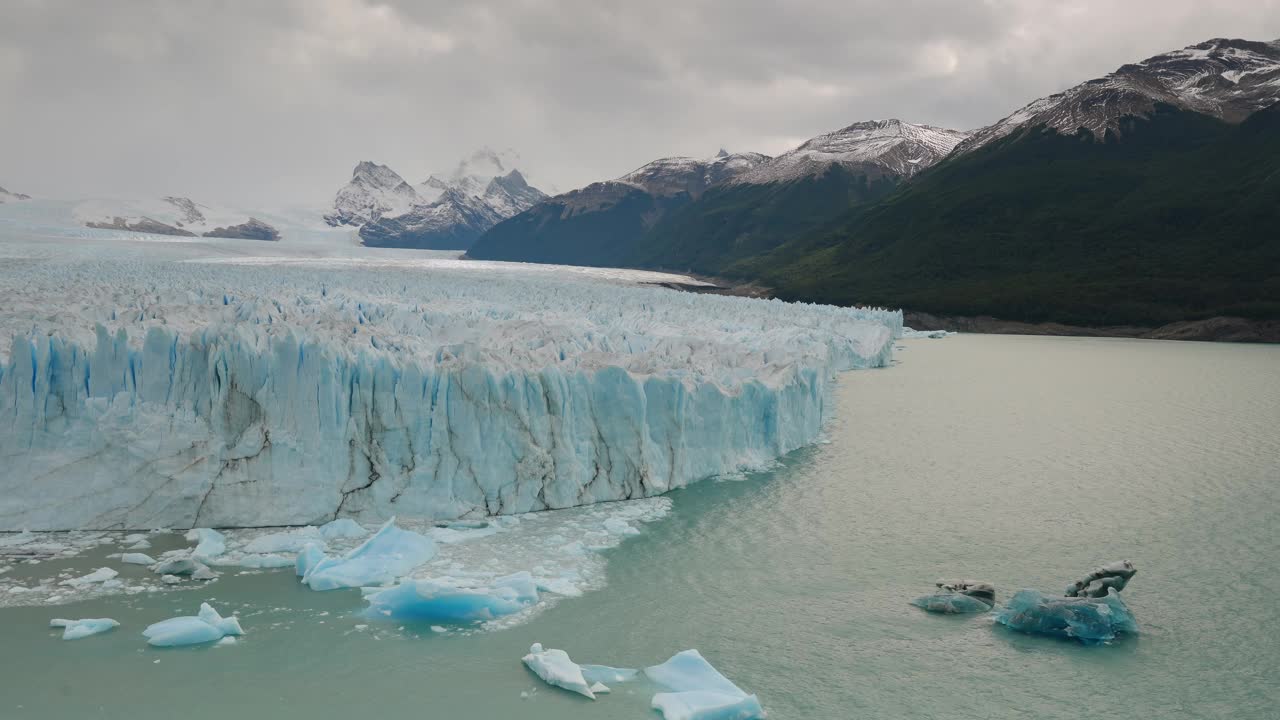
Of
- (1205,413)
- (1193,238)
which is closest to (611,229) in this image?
(1193,238)

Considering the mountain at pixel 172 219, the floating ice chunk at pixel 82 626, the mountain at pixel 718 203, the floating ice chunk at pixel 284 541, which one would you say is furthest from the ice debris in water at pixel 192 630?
the mountain at pixel 718 203

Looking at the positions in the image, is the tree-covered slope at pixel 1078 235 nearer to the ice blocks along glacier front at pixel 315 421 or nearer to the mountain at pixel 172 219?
the ice blocks along glacier front at pixel 315 421

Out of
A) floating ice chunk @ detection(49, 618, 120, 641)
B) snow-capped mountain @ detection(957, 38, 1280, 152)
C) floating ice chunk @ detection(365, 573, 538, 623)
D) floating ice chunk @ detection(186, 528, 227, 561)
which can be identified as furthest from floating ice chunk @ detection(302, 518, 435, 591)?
snow-capped mountain @ detection(957, 38, 1280, 152)

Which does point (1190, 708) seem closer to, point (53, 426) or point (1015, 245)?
point (53, 426)

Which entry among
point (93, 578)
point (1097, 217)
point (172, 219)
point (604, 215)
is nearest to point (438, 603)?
point (93, 578)

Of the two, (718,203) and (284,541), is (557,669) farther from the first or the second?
(718,203)

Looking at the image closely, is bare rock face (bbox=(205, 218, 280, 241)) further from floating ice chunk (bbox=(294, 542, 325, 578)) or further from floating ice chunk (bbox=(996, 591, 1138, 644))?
floating ice chunk (bbox=(996, 591, 1138, 644))
